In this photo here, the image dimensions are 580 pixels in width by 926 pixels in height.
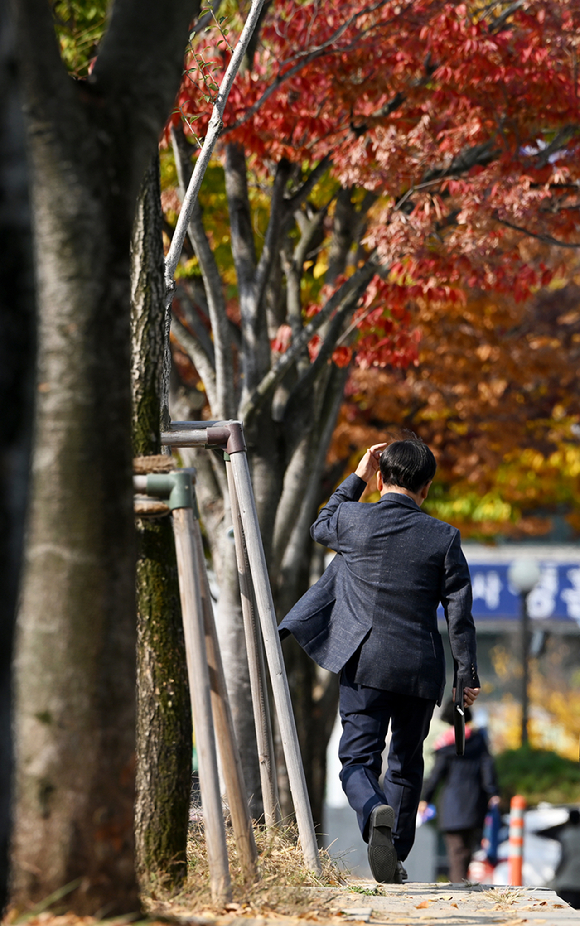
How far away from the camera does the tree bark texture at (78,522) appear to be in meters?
2.76

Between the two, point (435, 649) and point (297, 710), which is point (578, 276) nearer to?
point (297, 710)

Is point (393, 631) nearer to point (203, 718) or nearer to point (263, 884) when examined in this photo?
point (263, 884)

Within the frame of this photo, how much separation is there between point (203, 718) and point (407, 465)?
1.84 meters

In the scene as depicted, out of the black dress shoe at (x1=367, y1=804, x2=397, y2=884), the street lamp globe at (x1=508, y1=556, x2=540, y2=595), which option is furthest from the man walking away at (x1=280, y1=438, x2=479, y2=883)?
the street lamp globe at (x1=508, y1=556, x2=540, y2=595)

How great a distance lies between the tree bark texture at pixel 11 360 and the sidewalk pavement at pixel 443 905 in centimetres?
150

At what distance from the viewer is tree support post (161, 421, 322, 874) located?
4168mm

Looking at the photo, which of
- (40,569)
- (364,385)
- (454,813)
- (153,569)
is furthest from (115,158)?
(364,385)

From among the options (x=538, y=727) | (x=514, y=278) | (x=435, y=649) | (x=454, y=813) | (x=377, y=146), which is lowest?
(x=538, y=727)

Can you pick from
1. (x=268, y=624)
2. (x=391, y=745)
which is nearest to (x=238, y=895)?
(x=268, y=624)

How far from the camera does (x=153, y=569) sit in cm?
370

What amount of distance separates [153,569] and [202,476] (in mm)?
4502

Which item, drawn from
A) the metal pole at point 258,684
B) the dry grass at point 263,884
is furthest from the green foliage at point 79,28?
the dry grass at point 263,884

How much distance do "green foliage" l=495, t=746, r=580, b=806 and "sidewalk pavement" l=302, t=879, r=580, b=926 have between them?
10.4m

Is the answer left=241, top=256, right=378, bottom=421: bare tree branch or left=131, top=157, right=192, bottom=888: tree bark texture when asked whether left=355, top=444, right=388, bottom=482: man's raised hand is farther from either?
left=241, top=256, right=378, bottom=421: bare tree branch
